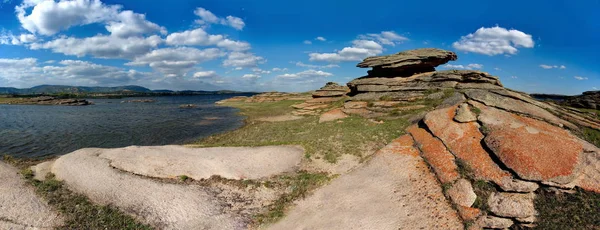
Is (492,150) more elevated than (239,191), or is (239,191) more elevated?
(492,150)

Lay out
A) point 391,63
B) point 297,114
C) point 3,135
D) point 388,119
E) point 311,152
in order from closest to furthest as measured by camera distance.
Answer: point 311,152 < point 388,119 < point 3,135 < point 391,63 < point 297,114

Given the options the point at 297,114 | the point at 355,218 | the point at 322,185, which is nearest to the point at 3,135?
A: the point at 297,114

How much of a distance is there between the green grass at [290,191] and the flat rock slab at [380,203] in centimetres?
49

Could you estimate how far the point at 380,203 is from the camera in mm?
13000

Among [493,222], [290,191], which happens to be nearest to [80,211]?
[290,191]

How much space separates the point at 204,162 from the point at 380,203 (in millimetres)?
10814

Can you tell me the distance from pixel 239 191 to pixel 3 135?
1535 inches

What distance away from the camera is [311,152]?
20844 mm

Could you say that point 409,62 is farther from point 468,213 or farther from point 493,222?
point 493,222

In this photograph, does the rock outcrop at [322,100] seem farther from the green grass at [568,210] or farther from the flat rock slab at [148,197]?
the green grass at [568,210]

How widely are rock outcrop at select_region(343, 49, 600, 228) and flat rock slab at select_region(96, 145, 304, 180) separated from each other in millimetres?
9173

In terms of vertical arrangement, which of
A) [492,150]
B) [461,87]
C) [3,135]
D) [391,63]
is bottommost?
[3,135]

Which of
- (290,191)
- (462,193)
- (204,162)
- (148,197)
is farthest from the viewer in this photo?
(204,162)

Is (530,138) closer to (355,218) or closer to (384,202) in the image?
(384,202)
